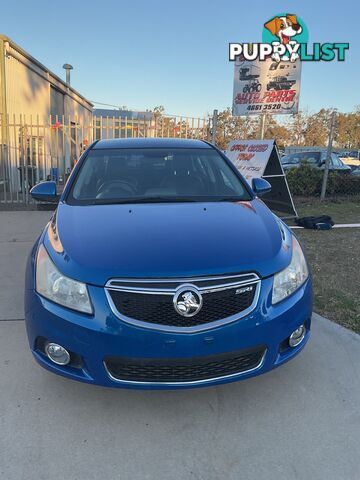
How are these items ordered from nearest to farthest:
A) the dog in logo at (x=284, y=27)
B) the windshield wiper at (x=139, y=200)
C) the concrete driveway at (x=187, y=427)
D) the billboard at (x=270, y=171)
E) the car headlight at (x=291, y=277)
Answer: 1. the concrete driveway at (x=187, y=427)
2. the car headlight at (x=291, y=277)
3. the windshield wiper at (x=139, y=200)
4. the billboard at (x=270, y=171)
5. the dog in logo at (x=284, y=27)

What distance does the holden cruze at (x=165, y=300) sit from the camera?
218 cm

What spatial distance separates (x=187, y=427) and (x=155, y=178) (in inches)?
83.4

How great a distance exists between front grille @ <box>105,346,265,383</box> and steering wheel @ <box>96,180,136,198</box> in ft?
5.27

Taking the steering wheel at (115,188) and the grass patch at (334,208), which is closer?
the steering wheel at (115,188)

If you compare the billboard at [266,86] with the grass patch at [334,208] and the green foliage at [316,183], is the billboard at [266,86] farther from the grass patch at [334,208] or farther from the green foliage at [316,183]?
the grass patch at [334,208]

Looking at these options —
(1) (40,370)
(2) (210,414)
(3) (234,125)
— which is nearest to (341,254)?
(2) (210,414)

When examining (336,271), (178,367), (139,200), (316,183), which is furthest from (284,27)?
(178,367)

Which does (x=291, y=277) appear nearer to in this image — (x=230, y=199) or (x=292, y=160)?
(x=230, y=199)

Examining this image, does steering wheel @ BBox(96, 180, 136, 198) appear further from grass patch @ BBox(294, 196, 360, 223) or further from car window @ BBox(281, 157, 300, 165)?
car window @ BBox(281, 157, 300, 165)

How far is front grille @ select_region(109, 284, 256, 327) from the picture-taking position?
2.18 metres

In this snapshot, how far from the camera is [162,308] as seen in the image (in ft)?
7.16

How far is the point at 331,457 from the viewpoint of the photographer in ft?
7.16

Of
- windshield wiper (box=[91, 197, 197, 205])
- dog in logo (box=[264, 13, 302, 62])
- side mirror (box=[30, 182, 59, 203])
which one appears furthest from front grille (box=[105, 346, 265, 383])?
dog in logo (box=[264, 13, 302, 62])

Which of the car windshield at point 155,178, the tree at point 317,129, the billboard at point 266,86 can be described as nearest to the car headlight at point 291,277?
the car windshield at point 155,178
